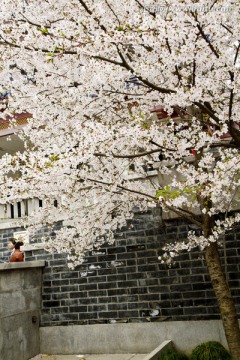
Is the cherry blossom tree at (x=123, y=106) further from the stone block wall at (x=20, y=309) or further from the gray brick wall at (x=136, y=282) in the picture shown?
the stone block wall at (x=20, y=309)

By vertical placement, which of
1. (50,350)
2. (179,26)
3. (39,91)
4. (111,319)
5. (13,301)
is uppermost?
(39,91)

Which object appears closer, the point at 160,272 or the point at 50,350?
the point at 160,272

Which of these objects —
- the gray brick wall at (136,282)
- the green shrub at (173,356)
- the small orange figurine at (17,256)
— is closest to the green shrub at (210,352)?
the green shrub at (173,356)

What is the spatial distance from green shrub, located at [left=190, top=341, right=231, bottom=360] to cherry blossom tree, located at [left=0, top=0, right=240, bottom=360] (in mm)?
1297

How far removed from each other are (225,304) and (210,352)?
5.75 feet

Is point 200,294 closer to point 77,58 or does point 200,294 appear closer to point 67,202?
point 67,202

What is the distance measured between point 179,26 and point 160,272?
614 cm

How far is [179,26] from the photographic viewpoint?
199 inches

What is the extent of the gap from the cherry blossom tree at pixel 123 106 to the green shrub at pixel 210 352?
Result: 130 centimetres

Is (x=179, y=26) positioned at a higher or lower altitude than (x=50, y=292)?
higher

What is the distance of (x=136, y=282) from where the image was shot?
9.64 meters

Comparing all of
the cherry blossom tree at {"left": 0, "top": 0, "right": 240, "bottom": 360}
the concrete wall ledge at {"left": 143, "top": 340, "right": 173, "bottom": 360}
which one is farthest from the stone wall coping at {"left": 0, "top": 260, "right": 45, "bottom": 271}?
the concrete wall ledge at {"left": 143, "top": 340, "right": 173, "bottom": 360}

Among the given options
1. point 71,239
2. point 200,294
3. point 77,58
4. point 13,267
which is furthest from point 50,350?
point 77,58

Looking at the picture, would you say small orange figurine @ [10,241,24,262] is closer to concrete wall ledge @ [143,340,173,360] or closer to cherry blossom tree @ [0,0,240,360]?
cherry blossom tree @ [0,0,240,360]
